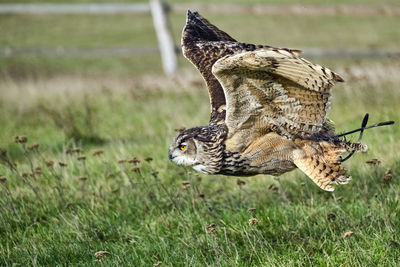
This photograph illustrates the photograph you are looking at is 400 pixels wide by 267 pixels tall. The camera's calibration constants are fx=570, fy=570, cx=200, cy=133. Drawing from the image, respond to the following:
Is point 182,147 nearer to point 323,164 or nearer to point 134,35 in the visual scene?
point 323,164

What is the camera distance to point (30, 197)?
494 cm

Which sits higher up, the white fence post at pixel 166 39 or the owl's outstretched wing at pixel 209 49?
the owl's outstretched wing at pixel 209 49

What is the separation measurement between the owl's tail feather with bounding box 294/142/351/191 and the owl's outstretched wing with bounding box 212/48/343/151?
0.14 metres

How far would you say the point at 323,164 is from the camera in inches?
160

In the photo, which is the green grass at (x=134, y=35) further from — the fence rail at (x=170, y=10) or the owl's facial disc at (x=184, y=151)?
the owl's facial disc at (x=184, y=151)

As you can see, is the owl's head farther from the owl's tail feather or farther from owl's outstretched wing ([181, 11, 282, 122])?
the owl's tail feather

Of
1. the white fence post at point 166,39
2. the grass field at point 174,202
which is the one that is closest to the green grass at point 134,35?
the white fence post at point 166,39

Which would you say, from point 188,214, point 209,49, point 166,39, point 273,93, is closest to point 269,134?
point 273,93

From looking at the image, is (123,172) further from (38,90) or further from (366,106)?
(38,90)

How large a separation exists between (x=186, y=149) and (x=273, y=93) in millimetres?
751

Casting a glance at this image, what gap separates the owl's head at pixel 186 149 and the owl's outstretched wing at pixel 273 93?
0.27 metres

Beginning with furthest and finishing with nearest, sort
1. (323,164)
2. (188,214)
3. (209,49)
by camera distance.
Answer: (209,49) → (188,214) → (323,164)

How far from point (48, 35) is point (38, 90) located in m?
13.2

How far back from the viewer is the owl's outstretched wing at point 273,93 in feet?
11.4
